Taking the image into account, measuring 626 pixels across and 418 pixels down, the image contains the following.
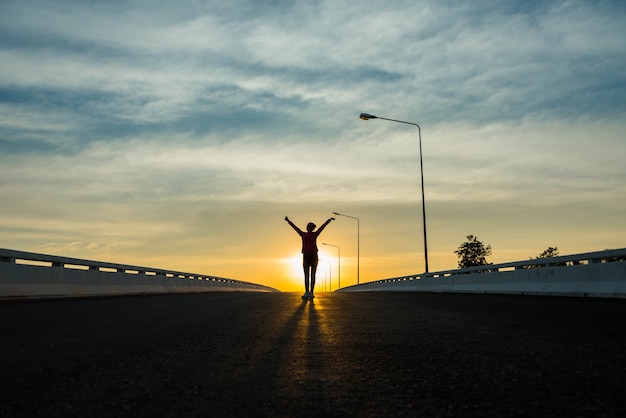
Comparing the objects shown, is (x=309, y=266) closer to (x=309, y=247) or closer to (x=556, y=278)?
(x=309, y=247)

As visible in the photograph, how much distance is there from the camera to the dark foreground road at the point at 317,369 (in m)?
3.46

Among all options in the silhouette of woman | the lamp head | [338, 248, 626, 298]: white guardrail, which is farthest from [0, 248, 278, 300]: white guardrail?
the lamp head

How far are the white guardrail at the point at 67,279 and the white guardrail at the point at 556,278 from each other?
11.1 m

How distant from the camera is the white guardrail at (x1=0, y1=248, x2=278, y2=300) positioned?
1388 centimetres

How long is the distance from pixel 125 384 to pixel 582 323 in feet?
18.9

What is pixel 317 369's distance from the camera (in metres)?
4.71

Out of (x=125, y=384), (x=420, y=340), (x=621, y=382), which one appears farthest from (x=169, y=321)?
(x=621, y=382)

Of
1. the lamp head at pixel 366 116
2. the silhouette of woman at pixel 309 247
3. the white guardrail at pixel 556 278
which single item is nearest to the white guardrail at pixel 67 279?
the silhouette of woman at pixel 309 247

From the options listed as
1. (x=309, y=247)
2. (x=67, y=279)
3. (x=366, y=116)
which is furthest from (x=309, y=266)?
(x=366, y=116)

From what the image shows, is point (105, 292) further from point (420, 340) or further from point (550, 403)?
point (550, 403)

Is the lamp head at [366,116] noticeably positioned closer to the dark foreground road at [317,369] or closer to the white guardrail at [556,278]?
the white guardrail at [556,278]

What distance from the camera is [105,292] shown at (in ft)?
61.1

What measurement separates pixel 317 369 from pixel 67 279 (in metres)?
13.2

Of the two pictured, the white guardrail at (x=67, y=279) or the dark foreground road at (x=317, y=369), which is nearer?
the dark foreground road at (x=317, y=369)
